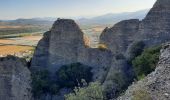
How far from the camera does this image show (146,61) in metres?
35.9

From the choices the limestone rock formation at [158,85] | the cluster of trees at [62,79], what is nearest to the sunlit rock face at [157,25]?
the cluster of trees at [62,79]

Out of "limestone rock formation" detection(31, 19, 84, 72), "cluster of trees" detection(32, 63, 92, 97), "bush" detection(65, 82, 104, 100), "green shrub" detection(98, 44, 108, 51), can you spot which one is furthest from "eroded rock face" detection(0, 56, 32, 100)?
"bush" detection(65, 82, 104, 100)

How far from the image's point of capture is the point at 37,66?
1940 inches

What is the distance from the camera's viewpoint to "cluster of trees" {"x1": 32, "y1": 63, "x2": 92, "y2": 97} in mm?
44906

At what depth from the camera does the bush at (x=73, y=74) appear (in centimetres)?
4466

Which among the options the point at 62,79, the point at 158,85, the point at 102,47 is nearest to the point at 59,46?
the point at 62,79

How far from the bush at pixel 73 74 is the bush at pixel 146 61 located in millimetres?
8433

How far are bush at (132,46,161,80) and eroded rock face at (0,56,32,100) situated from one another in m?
14.0

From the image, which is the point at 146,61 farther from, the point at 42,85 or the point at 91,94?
the point at 42,85

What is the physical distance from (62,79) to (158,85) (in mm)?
22273

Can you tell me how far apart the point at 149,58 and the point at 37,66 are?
1667 cm

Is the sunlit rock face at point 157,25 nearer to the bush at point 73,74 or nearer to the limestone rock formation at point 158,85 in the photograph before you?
the bush at point 73,74

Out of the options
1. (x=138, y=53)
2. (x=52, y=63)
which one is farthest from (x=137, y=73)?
(x=52, y=63)

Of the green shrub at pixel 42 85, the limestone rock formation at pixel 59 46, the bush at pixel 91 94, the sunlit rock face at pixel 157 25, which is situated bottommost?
the green shrub at pixel 42 85
